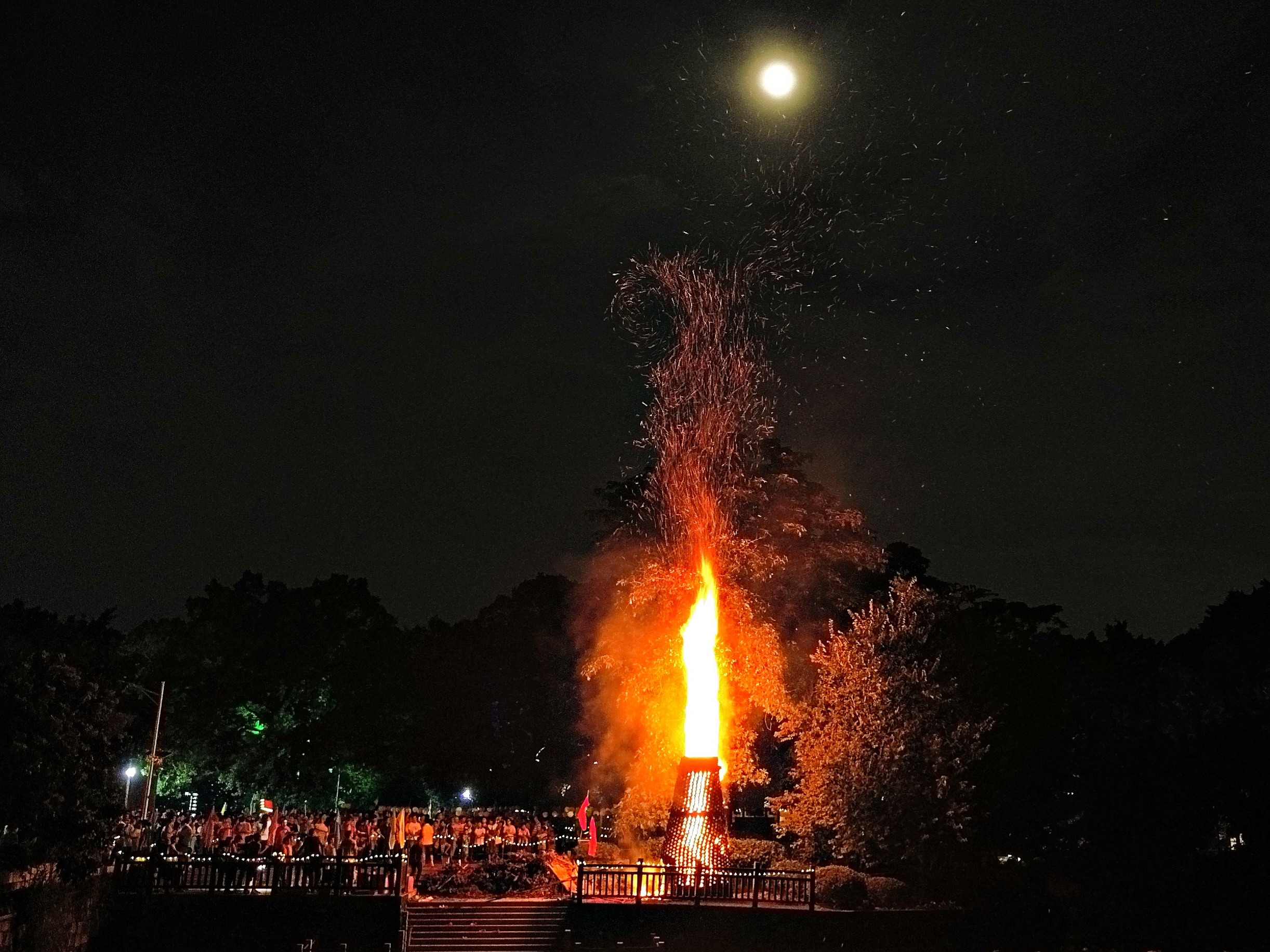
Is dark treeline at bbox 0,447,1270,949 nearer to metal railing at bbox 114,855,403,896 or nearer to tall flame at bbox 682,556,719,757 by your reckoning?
metal railing at bbox 114,855,403,896

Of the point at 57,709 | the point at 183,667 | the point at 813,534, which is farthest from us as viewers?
the point at 183,667

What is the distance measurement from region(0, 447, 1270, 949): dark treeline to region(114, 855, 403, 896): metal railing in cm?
203

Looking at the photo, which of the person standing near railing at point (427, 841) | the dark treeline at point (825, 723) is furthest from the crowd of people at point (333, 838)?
the dark treeline at point (825, 723)

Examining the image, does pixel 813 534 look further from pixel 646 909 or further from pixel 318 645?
pixel 318 645

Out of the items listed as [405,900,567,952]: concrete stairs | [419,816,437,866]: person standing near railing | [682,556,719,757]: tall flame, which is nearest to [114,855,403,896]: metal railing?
[405,900,567,952]: concrete stairs

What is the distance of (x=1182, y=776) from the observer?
42.7m

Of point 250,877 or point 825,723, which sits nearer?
point 250,877

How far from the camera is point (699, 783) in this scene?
35.4 metres

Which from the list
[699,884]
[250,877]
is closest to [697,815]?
[699,884]

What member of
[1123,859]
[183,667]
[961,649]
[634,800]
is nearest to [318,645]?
[183,667]

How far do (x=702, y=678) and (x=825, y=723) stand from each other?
409cm

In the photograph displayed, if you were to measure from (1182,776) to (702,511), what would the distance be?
1810 cm

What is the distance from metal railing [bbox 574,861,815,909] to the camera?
105ft

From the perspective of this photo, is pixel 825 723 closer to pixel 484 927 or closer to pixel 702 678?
pixel 702 678
